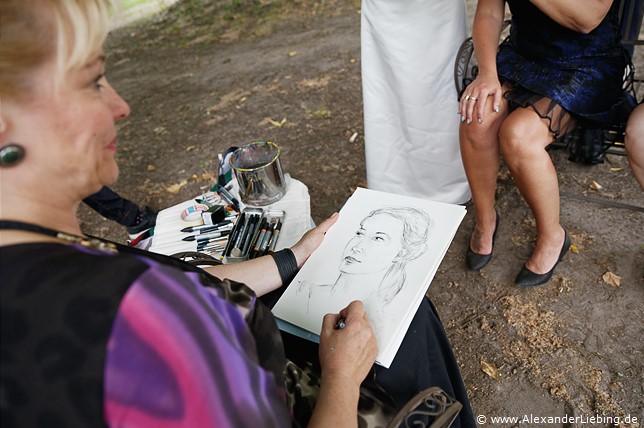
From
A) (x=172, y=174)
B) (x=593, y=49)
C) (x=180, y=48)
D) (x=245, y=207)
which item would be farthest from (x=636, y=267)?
(x=180, y=48)

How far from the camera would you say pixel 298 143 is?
348 cm

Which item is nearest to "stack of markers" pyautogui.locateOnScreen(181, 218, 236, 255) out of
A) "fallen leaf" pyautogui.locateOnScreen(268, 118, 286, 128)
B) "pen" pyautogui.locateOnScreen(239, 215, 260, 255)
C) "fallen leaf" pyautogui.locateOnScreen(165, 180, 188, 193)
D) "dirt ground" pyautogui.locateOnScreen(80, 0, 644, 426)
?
"pen" pyautogui.locateOnScreen(239, 215, 260, 255)

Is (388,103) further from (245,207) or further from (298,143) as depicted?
(298,143)

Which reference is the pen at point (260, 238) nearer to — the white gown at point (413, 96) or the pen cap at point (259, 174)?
the pen cap at point (259, 174)

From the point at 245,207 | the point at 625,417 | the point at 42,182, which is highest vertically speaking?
the point at 42,182

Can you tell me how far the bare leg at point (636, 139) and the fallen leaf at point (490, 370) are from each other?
3.01ft

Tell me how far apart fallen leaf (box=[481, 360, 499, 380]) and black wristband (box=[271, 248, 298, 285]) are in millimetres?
915

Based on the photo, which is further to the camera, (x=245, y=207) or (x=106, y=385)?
(x=245, y=207)

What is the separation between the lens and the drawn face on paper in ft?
4.48

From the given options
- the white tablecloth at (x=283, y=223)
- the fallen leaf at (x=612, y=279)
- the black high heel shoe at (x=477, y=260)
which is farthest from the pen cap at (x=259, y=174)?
the fallen leaf at (x=612, y=279)

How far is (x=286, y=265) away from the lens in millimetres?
1360

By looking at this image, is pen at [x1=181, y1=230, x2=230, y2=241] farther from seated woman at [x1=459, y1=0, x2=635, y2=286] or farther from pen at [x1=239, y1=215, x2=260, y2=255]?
seated woman at [x1=459, y1=0, x2=635, y2=286]

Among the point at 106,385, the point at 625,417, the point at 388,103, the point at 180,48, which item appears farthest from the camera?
the point at 180,48

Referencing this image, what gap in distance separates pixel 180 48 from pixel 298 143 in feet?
11.4
